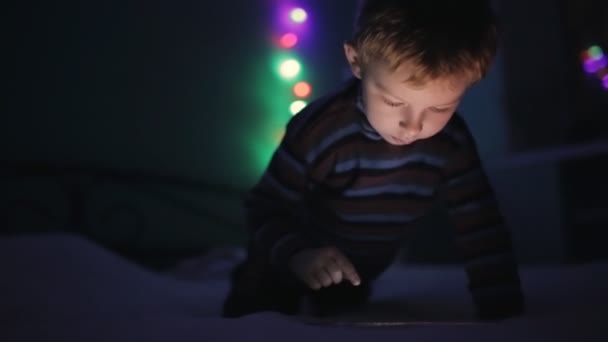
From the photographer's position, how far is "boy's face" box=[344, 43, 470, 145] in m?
0.70

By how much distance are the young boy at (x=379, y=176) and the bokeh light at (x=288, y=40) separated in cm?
138

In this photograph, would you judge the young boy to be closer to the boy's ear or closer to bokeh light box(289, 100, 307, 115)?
the boy's ear

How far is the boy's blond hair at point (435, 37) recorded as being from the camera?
68cm

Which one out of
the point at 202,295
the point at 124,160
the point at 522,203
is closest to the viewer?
the point at 202,295

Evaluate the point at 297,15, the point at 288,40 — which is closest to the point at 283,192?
the point at 297,15

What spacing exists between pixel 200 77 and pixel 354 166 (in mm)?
1493

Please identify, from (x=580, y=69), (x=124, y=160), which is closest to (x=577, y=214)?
(x=580, y=69)

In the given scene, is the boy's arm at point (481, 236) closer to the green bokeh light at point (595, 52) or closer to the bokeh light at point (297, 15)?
the bokeh light at point (297, 15)

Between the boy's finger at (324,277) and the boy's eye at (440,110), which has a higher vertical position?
the boy's eye at (440,110)

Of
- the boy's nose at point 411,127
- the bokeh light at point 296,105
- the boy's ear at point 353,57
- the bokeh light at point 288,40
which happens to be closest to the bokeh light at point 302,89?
the bokeh light at point 296,105

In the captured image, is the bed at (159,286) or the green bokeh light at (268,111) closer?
the bed at (159,286)

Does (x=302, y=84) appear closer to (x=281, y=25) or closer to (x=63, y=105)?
(x=281, y=25)

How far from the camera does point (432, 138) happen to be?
0.91m

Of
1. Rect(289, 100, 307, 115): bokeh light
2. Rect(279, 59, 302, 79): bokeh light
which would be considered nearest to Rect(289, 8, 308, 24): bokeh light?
Rect(279, 59, 302, 79): bokeh light
